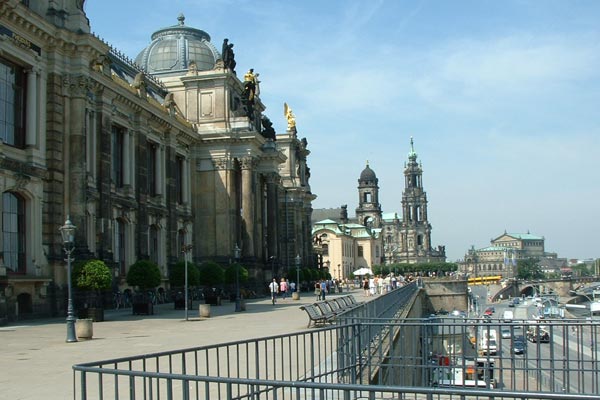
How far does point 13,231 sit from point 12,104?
5.05 meters

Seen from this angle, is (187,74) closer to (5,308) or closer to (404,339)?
(5,308)

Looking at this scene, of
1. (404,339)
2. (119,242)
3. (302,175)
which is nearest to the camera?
(404,339)

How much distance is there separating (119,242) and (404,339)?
104 ft

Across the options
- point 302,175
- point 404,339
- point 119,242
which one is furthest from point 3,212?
point 302,175

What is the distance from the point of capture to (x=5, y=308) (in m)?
28.3

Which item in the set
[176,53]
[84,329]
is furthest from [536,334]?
[176,53]

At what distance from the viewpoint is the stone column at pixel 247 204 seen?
191 feet

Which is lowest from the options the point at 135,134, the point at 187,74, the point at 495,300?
the point at 495,300

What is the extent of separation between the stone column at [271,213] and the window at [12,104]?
115 ft

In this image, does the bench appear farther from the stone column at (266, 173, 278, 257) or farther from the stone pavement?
the stone column at (266, 173, 278, 257)

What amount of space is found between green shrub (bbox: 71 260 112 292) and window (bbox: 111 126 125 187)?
A: 1271cm

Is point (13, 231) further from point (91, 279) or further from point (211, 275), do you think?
point (211, 275)

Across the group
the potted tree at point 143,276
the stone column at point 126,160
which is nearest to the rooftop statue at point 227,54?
the stone column at point 126,160

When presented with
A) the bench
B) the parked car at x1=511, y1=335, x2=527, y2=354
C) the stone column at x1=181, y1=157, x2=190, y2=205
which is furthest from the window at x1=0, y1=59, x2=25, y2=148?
the stone column at x1=181, y1=157, x2=190, y2=205
